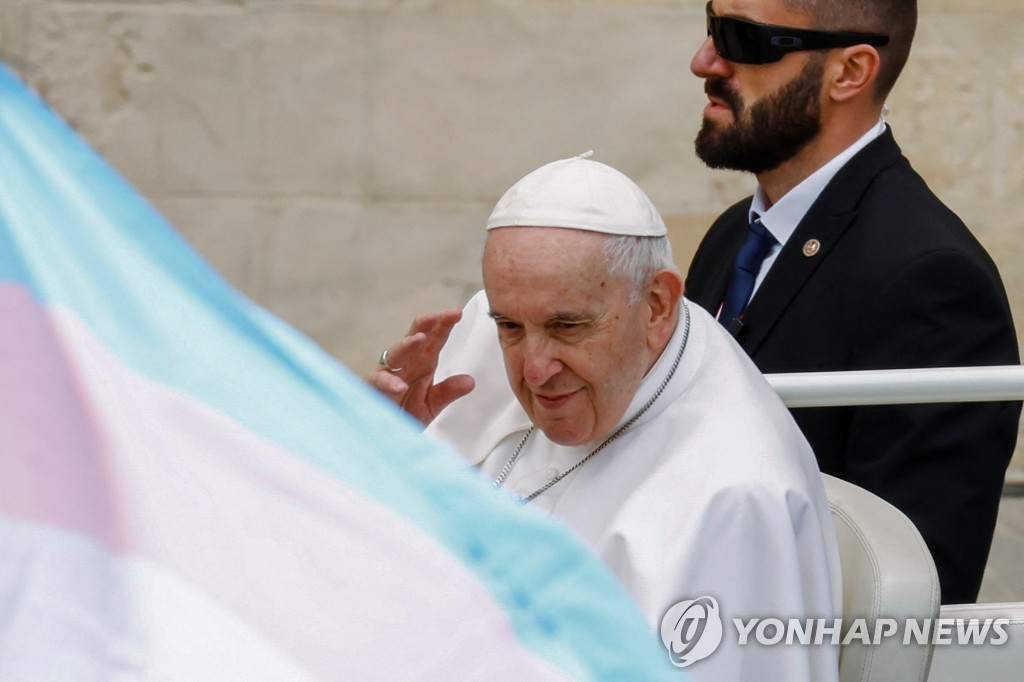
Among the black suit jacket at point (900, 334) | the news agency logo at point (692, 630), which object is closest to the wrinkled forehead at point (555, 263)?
the news agency logo at point (692, 630)

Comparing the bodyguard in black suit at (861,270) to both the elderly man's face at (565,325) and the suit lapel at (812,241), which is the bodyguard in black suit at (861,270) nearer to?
the suit lapel at (812,241)

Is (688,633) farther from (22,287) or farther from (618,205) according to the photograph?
(22,287)

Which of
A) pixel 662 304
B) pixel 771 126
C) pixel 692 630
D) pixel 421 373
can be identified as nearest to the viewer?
pixel 692 630

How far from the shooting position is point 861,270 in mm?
3082

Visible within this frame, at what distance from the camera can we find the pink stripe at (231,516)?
1324mm

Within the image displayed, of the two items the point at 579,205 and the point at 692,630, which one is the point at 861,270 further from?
the point at 692,630

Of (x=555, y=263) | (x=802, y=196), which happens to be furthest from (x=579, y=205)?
(x=802, y=196)

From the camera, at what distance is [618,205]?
248 centimetres

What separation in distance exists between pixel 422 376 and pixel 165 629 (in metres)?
1.60

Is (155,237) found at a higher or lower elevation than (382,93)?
higher

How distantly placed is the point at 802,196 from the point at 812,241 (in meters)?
0.12

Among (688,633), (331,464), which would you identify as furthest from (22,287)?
(688,633)

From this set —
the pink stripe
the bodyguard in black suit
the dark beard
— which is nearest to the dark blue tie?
the bodyguard in black suit

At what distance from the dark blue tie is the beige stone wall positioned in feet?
7.17
